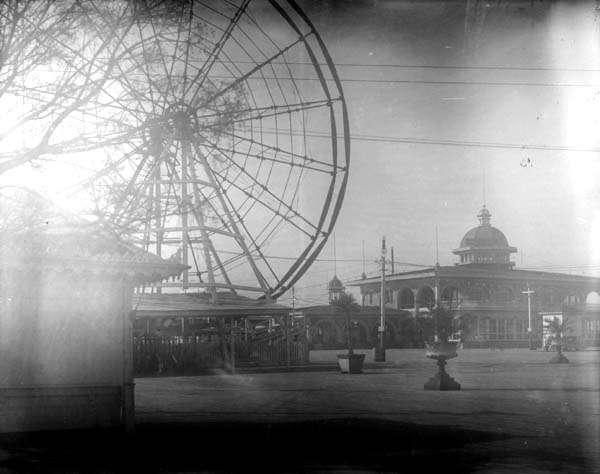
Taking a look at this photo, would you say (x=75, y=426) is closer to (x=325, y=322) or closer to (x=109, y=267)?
(x=109, y=267)

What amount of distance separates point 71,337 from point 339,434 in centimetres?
360

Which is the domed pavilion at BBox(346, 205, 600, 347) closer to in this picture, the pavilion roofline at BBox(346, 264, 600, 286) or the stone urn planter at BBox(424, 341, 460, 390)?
the pavilion roofline at BBox(346, 264, 600, 286)

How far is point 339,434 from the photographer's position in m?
10.4

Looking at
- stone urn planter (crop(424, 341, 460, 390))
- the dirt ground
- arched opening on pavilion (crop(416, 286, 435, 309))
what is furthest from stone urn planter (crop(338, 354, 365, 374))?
arched opening on pavilion (crop(416, 286, 435, 309))

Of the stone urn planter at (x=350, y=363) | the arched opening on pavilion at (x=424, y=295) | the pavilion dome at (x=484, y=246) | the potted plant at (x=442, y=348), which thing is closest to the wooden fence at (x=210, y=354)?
the stone urn planter at (x=350, y=363)

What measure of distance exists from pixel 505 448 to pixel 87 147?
19.1 ft

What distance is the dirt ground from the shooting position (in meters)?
8.20

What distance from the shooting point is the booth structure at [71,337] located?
32.2 ft

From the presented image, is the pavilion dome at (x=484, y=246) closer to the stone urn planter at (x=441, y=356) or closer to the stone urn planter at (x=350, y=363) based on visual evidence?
the stone urn planter at (x=350, y=363)

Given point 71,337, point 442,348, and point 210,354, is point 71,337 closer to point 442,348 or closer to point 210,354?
point 442,348

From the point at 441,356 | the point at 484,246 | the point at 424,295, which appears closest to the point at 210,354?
the point at 441,356

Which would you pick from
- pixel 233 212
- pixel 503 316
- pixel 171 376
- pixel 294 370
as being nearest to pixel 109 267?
pixel 233 212

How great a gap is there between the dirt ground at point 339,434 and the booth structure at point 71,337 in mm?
398

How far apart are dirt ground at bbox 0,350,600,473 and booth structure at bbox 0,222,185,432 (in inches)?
15.7
